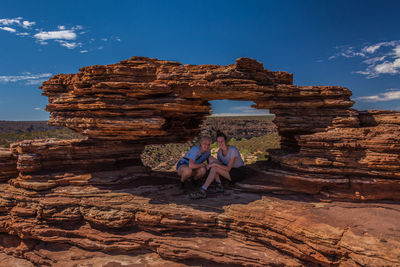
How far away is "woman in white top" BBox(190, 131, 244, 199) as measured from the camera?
8938mm

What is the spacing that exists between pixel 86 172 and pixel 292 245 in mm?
→ 8903

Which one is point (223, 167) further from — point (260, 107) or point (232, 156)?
point (260, 107)

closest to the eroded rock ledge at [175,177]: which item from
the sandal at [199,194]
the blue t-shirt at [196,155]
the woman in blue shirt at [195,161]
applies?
the sandal at [199,194]

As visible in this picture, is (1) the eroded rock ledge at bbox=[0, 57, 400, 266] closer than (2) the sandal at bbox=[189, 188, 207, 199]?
Yes

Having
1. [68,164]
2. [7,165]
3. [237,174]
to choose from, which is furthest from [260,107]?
[7,165]

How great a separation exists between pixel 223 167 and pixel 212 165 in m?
0.44

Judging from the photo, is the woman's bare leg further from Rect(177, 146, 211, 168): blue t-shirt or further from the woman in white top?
Rect(177, 146, 211, 168): blue t-shirt

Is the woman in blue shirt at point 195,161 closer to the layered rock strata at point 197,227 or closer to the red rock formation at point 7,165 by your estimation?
the layered rock strata at point 197,227

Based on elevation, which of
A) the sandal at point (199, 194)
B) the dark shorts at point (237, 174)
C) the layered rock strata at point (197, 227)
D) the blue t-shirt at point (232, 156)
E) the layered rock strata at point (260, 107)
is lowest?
the layered rock strata at point (197, 227)

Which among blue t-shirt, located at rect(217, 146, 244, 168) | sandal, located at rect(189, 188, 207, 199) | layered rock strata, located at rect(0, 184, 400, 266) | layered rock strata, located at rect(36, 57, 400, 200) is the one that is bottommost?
layered rock strata, located at rect(0, 184, 400, 266)

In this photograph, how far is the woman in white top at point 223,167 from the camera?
8.94 m

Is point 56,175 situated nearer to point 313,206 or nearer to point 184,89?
point 184,89

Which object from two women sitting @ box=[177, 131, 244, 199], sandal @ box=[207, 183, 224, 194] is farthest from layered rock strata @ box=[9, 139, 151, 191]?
sandal @ box=[207, 183, 224, 194]

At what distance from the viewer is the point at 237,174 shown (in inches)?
373
